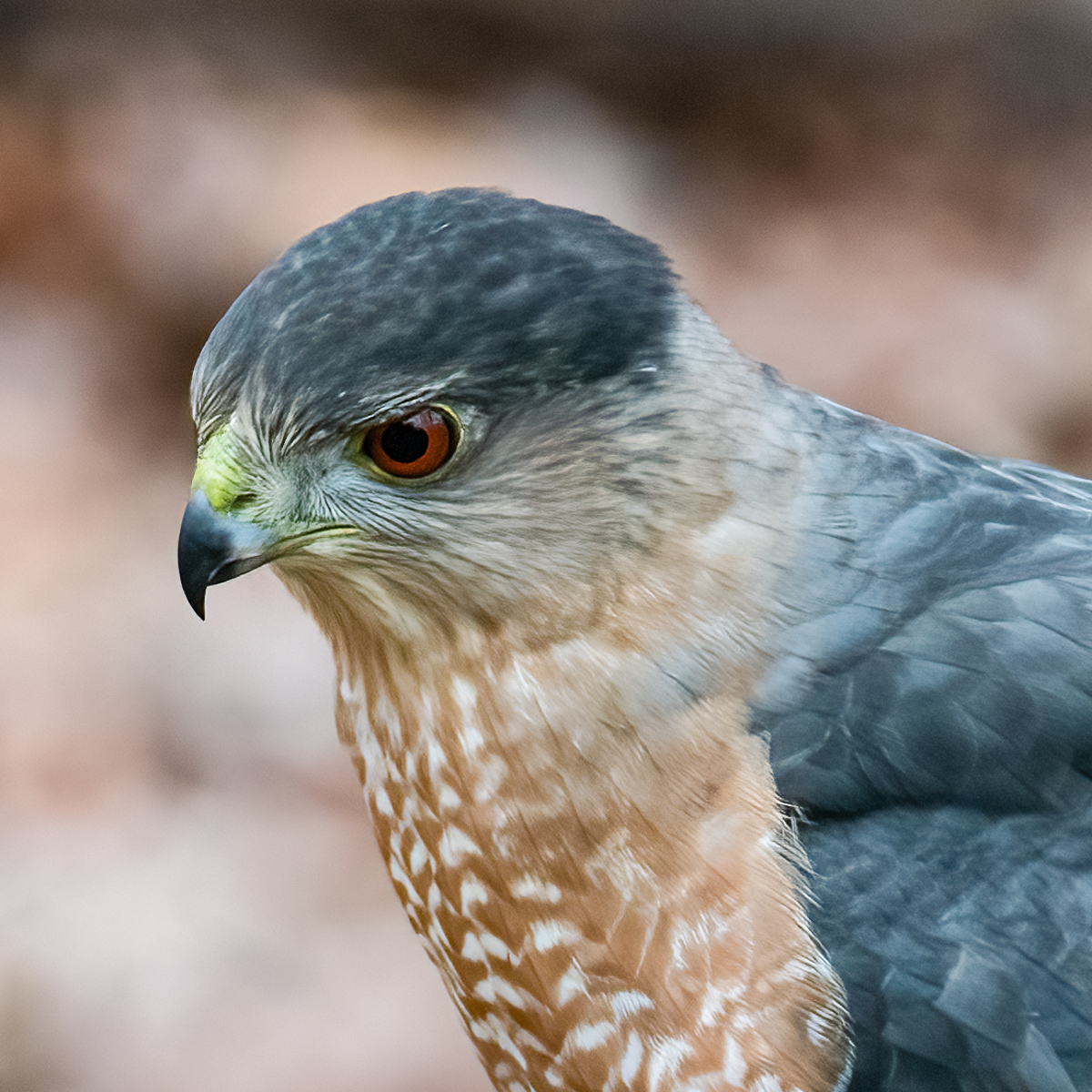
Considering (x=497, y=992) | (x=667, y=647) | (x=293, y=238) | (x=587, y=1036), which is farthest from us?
(x=293, y=238)

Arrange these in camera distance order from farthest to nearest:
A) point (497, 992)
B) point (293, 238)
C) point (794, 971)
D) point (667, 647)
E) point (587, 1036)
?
point (293, 238) → point (497, 992) → point (587, 1036) → point (667, 647) → point (794, 971)

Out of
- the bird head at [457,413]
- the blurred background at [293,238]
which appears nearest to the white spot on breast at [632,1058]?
the bird head at [457,413]

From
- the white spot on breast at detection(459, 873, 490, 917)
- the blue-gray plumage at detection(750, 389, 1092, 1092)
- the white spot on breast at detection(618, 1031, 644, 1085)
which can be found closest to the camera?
the blue-gray plumage at detection(750, 389, 1092, 1092)

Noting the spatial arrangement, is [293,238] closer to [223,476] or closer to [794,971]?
[223,476]

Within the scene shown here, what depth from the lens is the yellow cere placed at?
6.47ft

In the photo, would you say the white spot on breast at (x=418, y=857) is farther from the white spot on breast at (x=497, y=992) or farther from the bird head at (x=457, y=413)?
the bird head at (x=457, y=413)

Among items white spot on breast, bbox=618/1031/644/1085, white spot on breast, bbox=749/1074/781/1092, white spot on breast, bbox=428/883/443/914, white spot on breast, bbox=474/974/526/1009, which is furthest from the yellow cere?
white spot on breast, bbox=749/1074/781/1092

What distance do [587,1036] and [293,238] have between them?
4281mm

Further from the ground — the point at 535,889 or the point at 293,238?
the point at 535,889

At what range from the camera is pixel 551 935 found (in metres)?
2.09

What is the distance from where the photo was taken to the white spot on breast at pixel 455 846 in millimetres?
2137

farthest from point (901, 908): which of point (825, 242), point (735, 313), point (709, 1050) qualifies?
point (825, 242)

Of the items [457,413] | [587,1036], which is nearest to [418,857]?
[587,1036]

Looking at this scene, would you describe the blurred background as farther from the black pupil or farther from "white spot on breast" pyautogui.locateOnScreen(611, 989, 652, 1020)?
the black pupil
